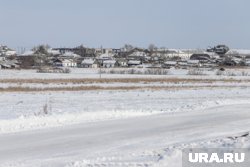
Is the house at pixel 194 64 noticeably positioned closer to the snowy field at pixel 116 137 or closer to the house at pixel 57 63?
the house at pixel 57 63

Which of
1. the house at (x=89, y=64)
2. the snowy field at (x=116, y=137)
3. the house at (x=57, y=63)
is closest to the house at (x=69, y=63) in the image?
the house at (x=57, y=63)

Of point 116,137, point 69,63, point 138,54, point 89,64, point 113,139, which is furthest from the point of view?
point 138,54

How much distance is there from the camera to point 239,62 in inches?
6545

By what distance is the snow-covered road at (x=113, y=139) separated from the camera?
11.2m

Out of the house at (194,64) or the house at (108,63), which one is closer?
the house at (108,63)

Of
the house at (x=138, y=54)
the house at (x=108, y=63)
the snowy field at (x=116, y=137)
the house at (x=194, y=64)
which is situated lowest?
the house at (x=194, y=64)

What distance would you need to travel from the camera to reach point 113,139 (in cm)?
1429

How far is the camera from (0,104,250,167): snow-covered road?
1122 centimetres

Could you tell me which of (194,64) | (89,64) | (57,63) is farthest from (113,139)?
(194,64)

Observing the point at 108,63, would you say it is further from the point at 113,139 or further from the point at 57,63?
the point at 113,139

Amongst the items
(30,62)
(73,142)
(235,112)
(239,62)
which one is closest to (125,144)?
(73,142)

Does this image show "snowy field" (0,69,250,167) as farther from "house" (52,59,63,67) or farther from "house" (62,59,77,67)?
"house" (62,59,77,67)

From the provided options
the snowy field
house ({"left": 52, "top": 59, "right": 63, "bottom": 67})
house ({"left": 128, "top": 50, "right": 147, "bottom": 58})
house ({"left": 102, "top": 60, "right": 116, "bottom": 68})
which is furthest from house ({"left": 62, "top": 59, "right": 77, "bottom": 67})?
the snowy field

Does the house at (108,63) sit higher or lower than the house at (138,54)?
lower
